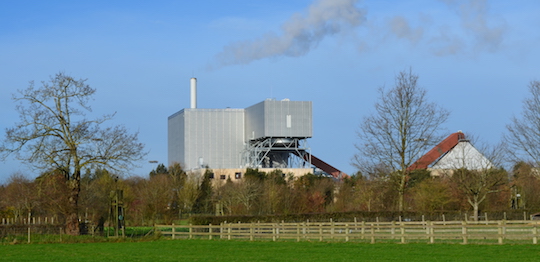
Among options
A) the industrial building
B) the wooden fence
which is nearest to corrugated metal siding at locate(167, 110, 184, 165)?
the industrial building

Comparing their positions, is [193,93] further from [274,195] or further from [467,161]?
[467,161]

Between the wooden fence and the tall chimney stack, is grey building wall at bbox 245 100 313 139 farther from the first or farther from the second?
the wooden fence

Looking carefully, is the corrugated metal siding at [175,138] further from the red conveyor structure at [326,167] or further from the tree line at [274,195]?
the red conveyor structure at [326,167]

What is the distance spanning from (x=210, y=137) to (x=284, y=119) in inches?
543

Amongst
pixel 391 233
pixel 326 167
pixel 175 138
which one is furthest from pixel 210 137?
pixel 391 233

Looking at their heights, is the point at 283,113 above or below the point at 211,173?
above

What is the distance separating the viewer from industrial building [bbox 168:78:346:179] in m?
108

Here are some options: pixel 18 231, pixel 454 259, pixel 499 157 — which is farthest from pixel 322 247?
pixel 499 157

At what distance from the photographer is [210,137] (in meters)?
114

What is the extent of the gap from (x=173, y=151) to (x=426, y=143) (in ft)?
252

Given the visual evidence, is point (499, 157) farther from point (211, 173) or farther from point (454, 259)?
point (211, 173)

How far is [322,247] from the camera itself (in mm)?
31719

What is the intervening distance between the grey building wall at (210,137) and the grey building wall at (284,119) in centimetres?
588

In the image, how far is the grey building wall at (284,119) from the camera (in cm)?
10625
